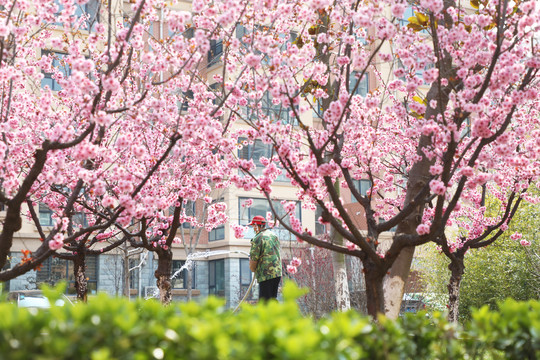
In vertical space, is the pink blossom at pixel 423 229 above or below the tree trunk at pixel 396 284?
above

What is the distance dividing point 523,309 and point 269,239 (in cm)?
530

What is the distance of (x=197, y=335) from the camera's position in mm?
2709

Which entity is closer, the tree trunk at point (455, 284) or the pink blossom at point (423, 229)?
the pink blossom at point (423, 229)

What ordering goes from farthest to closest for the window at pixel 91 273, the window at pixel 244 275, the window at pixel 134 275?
the window at pixel 244 275, the window at pixel 134 275, the window at pixel 91 273

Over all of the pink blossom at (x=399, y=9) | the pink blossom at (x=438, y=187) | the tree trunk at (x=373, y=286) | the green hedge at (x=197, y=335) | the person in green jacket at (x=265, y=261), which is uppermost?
the pink blossom at (x=399, y=9)

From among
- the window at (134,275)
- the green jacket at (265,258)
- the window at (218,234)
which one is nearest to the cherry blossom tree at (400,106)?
the green jacket at (265,258)

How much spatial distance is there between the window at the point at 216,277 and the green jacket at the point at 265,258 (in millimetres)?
21385

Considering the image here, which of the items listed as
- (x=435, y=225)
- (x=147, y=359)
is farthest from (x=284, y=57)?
(x=147, y=359)

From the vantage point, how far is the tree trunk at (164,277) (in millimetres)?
9977

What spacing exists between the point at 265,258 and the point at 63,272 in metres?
21.0

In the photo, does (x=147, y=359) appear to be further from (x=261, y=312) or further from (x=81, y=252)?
(x=81, y=252)

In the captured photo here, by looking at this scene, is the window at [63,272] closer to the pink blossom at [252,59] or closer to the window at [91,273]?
the window at [91,273]

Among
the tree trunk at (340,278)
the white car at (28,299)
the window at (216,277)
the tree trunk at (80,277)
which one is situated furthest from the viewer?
the window at (216,277)

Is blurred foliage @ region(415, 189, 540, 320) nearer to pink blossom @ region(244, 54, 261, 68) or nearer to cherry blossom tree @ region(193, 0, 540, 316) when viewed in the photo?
cherry blossom tree @ region(193, 0, 540, 316)
